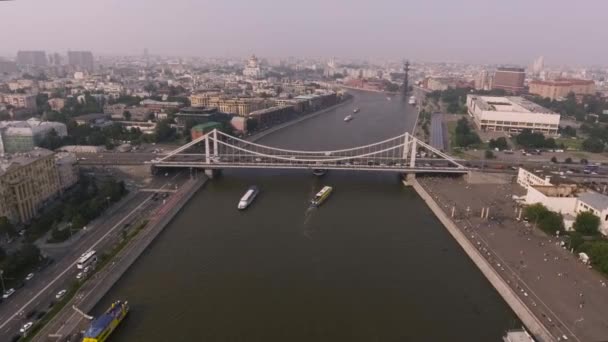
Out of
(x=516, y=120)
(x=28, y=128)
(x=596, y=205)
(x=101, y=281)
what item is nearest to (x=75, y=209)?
(x=101, y=281)

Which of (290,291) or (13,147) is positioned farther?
(13,147)

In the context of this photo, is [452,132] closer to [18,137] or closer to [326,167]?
[326,167]

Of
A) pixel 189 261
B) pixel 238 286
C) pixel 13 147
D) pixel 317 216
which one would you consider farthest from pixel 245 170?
pixel 13 147

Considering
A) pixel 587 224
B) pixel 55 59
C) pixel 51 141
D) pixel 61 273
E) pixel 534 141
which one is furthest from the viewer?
pixel 55 59

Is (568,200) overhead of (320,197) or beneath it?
overhead

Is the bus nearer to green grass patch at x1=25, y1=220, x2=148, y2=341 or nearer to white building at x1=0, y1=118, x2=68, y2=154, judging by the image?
green grass patch at x1=25, y1=220, x2=148, y2=341

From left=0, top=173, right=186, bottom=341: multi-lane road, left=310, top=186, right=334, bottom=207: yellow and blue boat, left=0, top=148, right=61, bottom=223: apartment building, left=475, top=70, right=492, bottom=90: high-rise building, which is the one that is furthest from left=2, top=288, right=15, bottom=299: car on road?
left=475, top=70, right=492, bottom=90: high-rise building

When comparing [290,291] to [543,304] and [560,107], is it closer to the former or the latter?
[543,304]
